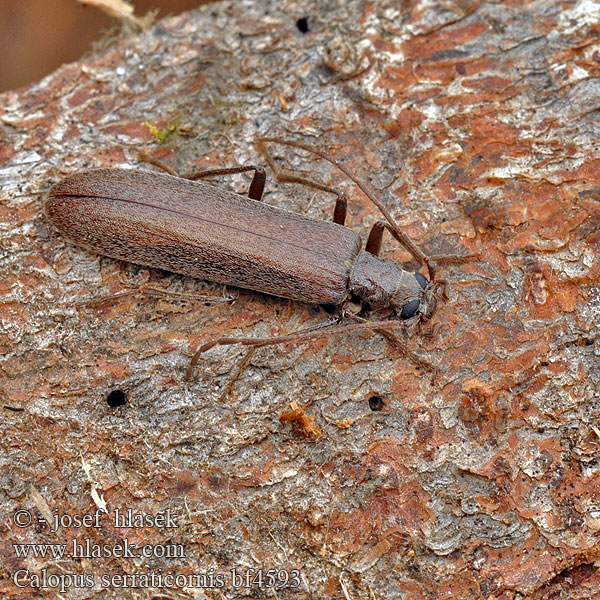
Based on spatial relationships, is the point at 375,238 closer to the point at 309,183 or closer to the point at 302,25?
the point at 309,183

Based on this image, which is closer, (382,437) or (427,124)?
(382,437)

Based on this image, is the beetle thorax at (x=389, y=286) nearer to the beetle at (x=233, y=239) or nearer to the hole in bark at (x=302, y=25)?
the beetle at (x=233, y=239)

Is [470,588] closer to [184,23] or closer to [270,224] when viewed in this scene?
[270,224]

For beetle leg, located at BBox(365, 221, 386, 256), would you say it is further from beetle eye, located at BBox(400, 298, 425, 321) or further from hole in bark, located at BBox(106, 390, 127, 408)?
hole in bark, located at BBox(106, 390, 127, 408)

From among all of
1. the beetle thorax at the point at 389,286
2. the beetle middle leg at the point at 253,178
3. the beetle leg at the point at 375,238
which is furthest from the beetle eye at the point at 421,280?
the beetle middle leg at the point at 253,178

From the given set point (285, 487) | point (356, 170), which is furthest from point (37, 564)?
point (356, 170)

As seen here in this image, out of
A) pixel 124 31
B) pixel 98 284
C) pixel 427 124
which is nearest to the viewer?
pixel 98 284

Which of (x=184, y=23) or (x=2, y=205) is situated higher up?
(x=184, y=23)

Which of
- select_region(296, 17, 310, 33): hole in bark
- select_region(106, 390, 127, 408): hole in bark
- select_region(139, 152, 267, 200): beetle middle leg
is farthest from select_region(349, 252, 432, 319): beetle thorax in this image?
select_region(296, 17, 310, 33): hole in bark
